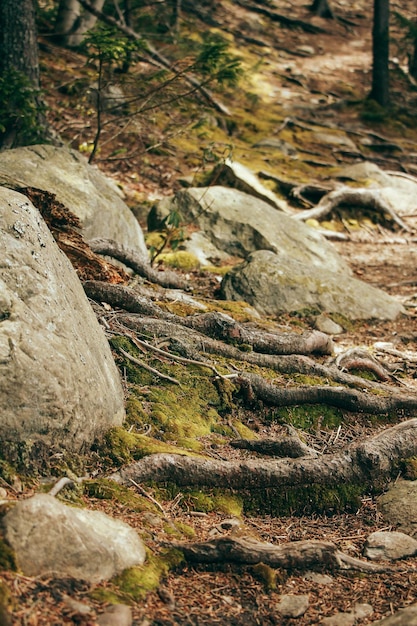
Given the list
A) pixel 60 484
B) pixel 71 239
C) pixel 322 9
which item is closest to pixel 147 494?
pixel 60 484

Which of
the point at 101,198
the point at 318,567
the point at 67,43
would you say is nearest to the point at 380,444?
the point at 318,567

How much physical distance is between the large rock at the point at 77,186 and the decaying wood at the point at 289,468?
388 centimetres

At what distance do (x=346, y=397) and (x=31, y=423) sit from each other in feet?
9.29

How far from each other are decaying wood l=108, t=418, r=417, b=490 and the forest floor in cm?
18

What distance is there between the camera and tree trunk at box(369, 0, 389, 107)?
1992cm

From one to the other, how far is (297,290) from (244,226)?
90.9 inches

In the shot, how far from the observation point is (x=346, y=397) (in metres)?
5.40

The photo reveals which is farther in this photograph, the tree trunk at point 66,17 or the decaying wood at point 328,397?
the tree trunk at point 66,17

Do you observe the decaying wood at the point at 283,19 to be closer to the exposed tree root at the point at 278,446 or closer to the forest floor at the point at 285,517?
the forest floor at the point at 285,517

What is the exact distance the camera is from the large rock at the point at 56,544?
268cm

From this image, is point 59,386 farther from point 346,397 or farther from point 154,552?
point 346,397

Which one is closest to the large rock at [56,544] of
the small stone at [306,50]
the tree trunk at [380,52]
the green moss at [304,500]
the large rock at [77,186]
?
the green moss at [304,500]

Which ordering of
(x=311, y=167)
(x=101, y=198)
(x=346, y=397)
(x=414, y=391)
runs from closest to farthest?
(x=346, y=397)
(x=414, y=391)
(x=101, y=198)
(x=311, y=167)

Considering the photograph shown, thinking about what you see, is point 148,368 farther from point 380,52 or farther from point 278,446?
point 380,52
